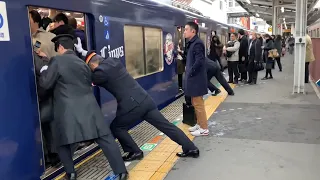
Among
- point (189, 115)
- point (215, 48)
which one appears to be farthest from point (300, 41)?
point (189, 115)

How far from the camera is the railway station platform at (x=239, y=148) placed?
3854 mm

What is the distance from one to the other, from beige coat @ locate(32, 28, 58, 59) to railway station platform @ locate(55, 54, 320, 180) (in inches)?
54.6

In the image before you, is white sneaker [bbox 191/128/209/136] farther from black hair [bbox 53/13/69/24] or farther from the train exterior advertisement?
black hair [bbox 53/13/69/24]

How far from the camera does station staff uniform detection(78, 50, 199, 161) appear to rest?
371 centimetres

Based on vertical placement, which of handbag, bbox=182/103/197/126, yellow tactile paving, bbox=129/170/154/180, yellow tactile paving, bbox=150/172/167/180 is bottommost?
yellow tactile paving, bbox=150/172/167/180

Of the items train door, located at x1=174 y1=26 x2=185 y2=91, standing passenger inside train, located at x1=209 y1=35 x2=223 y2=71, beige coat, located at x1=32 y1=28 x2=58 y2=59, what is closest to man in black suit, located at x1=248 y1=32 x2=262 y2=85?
standing passenger inside train, located at x1=209 y1=35 x2=223 y2=71

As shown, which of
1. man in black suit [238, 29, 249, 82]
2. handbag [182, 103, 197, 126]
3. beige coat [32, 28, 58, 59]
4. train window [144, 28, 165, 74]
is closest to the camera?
beige coat [32, 28, 58, 59]

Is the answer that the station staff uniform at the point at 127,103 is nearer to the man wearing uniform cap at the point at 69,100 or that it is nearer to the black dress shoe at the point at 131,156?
the black dress shoe at the point at 131,156

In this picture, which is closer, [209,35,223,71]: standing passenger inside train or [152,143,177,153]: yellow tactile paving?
[152,143,177,153]: yellow tactile paving

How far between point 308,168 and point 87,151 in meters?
2.65

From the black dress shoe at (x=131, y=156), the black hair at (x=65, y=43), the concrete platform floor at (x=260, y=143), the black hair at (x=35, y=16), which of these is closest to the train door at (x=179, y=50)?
the concrete platform floor at (x=260, y=143)

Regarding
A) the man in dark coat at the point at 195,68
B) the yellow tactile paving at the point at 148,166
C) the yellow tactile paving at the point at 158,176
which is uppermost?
the man in dark coat at the point at 195,68

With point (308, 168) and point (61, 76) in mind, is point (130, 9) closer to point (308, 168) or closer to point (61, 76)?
point (61, 76)

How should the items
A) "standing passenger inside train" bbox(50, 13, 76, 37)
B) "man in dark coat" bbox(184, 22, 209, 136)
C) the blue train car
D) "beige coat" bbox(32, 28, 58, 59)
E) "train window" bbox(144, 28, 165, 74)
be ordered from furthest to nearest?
"train window" bbox(144, 28, 165, 74)
"man in dark coat" bbox(184, 22, 209, 136)
"standing passenger inside train" bbox(50, 13, 76, 37)
"beige coat" bbox(32, 28, 58, 59)
the blue train car
